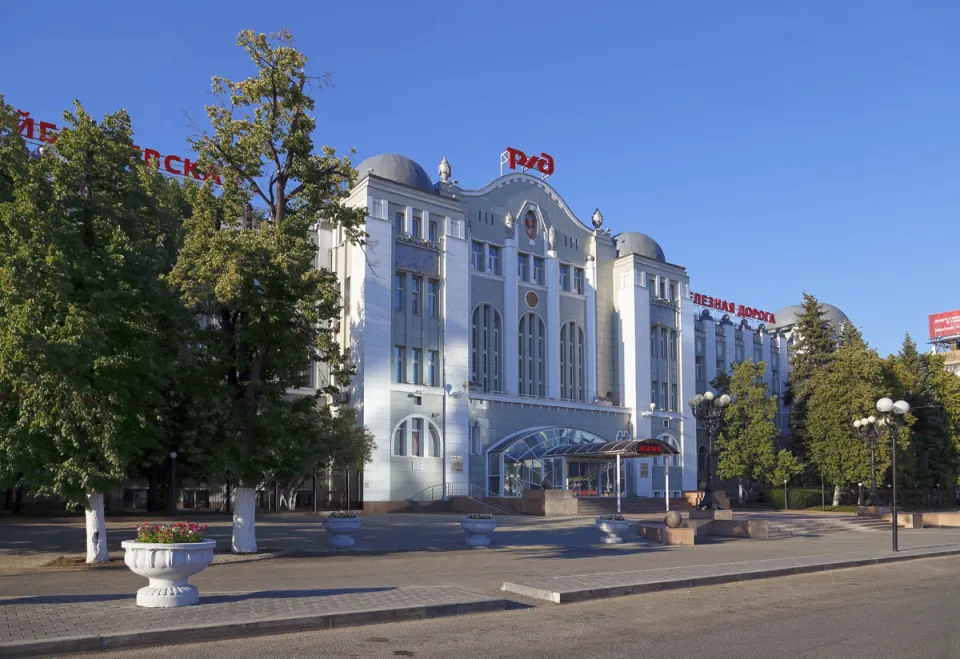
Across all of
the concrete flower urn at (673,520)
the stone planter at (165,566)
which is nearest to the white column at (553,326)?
the concrete flower urn at (673,520)

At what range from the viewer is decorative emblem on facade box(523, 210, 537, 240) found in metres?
55.1

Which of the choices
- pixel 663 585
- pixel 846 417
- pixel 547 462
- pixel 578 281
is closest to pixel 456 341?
pixel 547 462

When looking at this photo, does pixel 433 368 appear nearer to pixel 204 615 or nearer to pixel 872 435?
pixel 872 435

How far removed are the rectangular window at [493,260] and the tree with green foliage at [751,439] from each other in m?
18.4

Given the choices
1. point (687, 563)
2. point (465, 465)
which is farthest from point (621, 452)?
point (687, 563)

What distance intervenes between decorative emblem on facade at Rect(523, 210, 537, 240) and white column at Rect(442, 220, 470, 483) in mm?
6117

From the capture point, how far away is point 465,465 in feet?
158

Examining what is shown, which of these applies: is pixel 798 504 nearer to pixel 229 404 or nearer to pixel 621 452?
pixel 621 452

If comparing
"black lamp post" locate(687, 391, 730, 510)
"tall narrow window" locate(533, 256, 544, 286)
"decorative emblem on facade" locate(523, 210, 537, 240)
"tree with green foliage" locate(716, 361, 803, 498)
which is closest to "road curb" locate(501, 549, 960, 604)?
"black lamp post" locate(687, 391, 730, 510)

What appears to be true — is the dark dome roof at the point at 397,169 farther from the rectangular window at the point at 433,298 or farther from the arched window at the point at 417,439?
the arched window at the point at 417,439

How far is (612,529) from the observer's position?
88.9 ft

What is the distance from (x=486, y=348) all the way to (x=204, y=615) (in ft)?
137

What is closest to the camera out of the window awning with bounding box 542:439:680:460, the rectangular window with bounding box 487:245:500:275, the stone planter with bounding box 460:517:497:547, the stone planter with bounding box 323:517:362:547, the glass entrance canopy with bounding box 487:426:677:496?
the stone planter with bounding box 323:517:362:547

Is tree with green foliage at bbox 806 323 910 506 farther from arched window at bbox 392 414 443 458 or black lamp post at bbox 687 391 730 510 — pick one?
arched window at bbox 392 414 443 458
